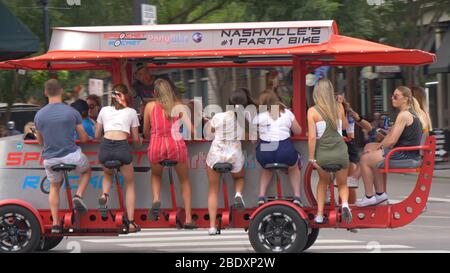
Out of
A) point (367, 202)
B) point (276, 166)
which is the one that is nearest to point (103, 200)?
point (276, 166)

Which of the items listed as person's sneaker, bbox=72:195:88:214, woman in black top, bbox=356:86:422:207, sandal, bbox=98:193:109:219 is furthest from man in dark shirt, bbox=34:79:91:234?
woman in black top, bbox=356:86:422:207

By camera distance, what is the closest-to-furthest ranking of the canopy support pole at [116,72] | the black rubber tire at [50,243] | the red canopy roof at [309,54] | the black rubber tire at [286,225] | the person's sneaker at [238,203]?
1. the red canopy roof at [309,54]
2. the black rubber tire at [286,225]
3. the person's sneaker at [238,203]
4. the canopy support pole at [116,72]
5. the black rubber tire at [50,243]

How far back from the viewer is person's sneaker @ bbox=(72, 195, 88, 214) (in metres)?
10.9

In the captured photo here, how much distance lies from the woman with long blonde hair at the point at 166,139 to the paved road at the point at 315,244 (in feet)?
5.90

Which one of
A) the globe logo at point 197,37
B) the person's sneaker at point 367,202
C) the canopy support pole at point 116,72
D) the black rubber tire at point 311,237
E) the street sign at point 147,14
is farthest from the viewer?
the street sign at point 147,14

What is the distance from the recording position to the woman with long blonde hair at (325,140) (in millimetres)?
10602

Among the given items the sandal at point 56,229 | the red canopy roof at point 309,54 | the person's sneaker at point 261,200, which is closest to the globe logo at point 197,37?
the red canopy roof at point 309,54

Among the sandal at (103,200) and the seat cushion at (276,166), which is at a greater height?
the seat cushion at (276,166)

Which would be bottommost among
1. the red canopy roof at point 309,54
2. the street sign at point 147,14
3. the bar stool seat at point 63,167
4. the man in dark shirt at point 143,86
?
the bar stool seat at point 63,167

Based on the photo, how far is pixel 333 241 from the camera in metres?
13.5

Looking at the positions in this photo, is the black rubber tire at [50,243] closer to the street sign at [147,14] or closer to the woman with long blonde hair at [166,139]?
the woman with long blonde hair at [166,139]

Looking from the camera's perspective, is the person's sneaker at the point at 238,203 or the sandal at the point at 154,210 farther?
the sandal at the point at 154,210

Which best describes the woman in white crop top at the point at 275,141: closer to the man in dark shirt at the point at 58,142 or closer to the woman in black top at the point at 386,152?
the woman in black top at the point at 386,152

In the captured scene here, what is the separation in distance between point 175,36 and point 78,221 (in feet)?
7.97
